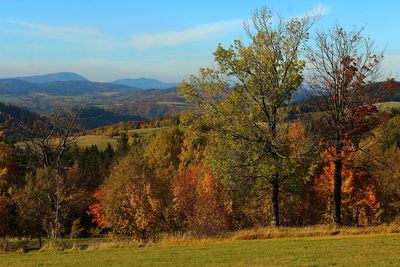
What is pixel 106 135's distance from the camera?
176125 millimetres

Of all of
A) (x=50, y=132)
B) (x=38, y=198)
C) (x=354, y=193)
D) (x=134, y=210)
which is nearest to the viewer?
(x=134, y=210)

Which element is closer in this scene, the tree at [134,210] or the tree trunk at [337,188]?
the tree trunk at [337,188]

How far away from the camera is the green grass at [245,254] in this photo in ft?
59.3

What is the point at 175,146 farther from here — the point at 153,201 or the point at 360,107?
the point at 360,107

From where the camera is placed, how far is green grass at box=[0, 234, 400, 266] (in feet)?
59.3

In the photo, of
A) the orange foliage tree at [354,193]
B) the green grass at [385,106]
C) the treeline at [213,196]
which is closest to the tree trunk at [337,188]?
the treeline at [213,196]

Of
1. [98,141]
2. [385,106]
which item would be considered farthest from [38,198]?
[98,141]

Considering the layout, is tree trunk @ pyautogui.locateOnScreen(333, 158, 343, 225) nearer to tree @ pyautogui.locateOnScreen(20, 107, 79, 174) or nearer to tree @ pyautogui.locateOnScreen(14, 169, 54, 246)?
tree @ pyautogui.locateOnScreen(20, 107, 79, 174)

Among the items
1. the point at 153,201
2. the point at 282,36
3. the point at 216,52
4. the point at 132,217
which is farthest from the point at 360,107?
the point at 132,217

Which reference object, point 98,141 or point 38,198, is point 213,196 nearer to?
point 38,198

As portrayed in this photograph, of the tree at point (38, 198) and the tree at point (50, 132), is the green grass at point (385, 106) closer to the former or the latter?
the tree at point (50, 132)

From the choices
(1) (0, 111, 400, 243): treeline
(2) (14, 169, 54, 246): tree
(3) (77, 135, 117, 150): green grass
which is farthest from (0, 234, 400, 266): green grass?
(3) (77, 135, 117, 150): green grass

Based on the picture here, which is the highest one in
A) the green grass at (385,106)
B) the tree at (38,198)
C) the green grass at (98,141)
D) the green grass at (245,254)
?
the green grass at (385,106)

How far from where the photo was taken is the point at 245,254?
20812 mm
